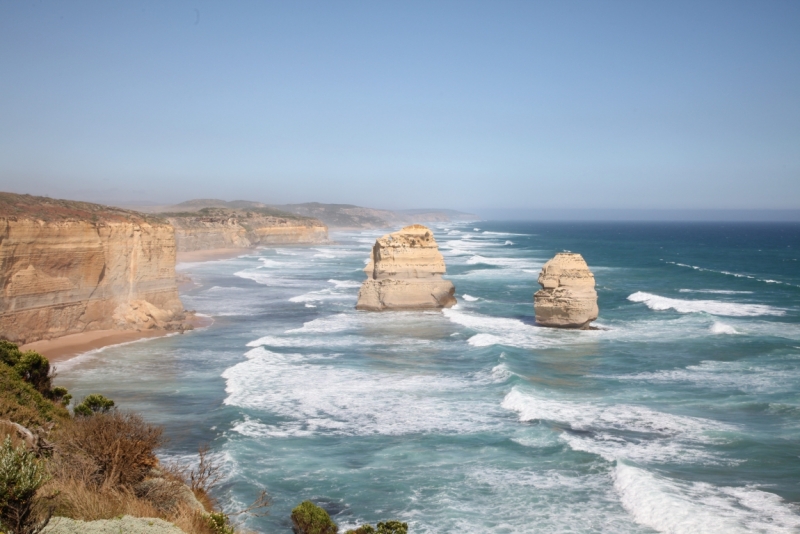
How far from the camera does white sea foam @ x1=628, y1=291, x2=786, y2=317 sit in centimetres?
3856

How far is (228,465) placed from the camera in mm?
16078

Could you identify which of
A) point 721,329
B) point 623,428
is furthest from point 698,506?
point 721,329

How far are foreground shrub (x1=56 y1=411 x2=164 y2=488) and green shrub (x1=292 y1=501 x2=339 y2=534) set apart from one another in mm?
2553

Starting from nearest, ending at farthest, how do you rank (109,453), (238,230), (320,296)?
(109,453) → (320,296) → (238,230)

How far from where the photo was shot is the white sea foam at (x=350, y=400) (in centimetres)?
1872

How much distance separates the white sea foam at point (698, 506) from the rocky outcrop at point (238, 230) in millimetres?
74041

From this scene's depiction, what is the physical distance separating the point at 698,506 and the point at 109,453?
34.4 ft

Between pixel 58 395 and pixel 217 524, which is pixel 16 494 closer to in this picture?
pixel 217 524

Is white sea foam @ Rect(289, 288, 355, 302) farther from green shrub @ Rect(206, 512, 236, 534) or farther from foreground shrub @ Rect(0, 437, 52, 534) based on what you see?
foreground shrub @ Rect(0, 437, 52, 534)

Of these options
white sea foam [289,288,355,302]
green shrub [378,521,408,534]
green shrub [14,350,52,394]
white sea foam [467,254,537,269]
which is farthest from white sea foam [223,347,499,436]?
white sea foam [467,254,537,269]

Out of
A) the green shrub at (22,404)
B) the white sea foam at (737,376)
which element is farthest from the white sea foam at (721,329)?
the green shrub at (22,404)

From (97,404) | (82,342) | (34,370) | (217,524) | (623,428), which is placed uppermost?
(34,370)

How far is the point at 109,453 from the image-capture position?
9.97 metres

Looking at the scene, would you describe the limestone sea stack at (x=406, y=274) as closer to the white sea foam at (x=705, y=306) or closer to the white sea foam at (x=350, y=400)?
the white sea foam at (x=350, y=400)
